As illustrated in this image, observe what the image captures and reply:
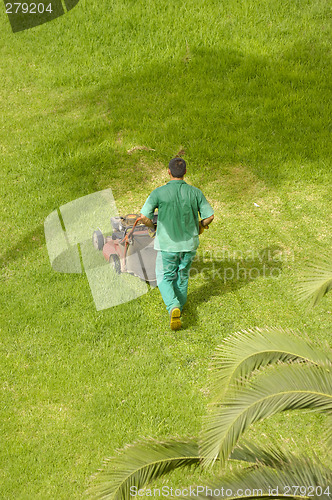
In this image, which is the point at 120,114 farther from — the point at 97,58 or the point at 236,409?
the point at 236,409

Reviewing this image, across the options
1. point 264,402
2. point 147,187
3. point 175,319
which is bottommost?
point 147,187

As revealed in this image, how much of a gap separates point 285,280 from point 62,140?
5541 mm

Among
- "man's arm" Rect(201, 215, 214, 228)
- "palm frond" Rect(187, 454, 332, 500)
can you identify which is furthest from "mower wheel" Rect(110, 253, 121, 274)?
"palm frond" Rect(187, 454, 332, 500)

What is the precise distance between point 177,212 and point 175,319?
1.16 metres

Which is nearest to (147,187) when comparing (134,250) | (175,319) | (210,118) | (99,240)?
(210,118)

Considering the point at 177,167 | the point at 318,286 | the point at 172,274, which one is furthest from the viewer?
the point at 172,274

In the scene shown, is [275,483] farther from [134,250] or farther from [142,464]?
[134,250]

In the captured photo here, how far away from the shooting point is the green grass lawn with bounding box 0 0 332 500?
17.9 feet

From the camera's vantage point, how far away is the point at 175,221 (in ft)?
19.9

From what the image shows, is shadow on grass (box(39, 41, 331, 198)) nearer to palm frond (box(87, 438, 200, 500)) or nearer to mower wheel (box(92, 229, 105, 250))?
mower wheel (box(92, 229, 105, 250))

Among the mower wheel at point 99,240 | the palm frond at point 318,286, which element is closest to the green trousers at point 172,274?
the mower wheel at point 99,240

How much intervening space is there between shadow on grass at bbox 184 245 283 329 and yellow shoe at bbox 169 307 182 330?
0.59 m

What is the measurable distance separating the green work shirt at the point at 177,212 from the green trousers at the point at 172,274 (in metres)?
0.11

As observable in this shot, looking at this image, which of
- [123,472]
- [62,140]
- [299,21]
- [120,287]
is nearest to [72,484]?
[123,472]
